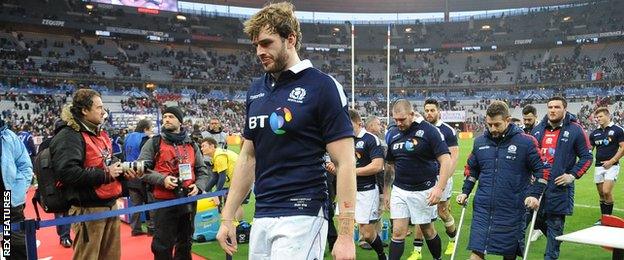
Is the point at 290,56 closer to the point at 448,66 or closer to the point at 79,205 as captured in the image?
the point at 79,205

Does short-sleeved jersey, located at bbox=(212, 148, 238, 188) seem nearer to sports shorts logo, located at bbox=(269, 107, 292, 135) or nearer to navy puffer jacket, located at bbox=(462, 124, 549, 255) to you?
navy puffer jacket, located at bbox=(462, 124, 549, 255)

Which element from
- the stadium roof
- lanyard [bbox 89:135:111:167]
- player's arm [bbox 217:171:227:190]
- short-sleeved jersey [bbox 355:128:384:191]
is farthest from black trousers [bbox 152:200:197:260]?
the stadium roof

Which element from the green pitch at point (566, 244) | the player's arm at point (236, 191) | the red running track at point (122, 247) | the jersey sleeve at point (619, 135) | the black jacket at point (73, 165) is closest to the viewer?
the player's arm at point (236, 191)

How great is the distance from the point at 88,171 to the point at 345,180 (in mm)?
2976

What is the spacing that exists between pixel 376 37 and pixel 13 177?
63957 mm

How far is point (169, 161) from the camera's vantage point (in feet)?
19.1

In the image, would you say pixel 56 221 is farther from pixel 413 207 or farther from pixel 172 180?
pixel 413 207

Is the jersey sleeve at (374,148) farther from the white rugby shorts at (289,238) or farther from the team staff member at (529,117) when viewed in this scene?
the white rugby shorts at (289,238)

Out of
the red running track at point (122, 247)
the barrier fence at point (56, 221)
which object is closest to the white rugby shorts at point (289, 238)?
the barrier fence at point (56, 221)

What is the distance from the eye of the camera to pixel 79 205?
4.83 meters

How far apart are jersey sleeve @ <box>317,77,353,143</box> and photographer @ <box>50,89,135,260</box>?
9.22 ft

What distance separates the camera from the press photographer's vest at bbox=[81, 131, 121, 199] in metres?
4.78

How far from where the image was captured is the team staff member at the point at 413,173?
20.3ft

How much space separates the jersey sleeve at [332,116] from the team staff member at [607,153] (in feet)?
28.8
